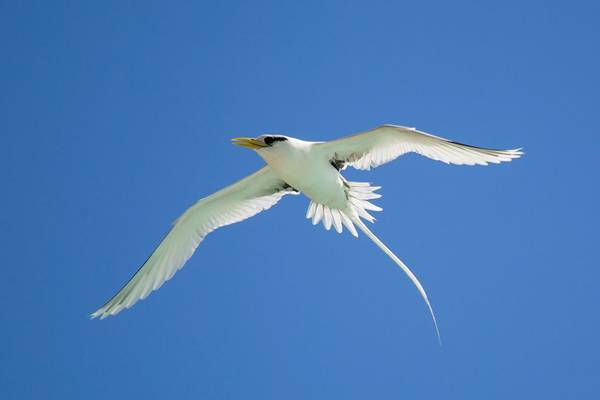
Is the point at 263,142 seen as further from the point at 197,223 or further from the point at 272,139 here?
the point at 197,223

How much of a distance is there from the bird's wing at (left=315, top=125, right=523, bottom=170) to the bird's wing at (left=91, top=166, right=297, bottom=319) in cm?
135

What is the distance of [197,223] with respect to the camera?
41.1 ft

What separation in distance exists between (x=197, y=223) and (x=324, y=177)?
275 cm

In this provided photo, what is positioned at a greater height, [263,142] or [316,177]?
[263,142]

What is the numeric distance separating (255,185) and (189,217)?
4.11 ft

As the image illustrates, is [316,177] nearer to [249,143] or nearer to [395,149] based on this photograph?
[249,143]

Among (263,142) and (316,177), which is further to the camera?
(316,177)

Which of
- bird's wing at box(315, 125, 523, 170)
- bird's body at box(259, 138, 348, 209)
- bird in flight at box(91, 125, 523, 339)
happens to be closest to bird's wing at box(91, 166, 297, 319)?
bird in flight at box(91, 125, 523, 339)

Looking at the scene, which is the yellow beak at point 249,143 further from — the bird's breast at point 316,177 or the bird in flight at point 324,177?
the bird's breast at point 316,177

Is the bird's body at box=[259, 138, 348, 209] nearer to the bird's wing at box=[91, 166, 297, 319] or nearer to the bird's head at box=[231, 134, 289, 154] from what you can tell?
the bird's head at box=[231, 134, 289, 154]

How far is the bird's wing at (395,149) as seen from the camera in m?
10.5

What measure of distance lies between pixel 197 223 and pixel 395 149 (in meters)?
3.69

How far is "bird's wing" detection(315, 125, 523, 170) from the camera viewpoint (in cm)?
1053

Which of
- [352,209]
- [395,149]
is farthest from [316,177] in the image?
[395,149]
